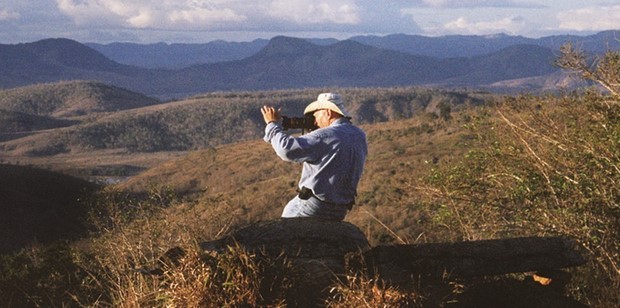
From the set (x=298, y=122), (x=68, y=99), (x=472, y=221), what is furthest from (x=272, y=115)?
(x=68, y=99)

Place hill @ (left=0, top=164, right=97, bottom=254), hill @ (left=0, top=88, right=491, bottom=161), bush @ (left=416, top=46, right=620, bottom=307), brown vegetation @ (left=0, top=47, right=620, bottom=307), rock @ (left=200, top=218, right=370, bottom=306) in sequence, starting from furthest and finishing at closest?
hill @ (left=0, top=88, right=491, bottom=161)
hill @ (left=0, top=164, right=97, bottom=254)
bush @ (left=416, top=46, right=620, bottom=307)
rock @ (left=200, top=218, right=370, bottom=306)
brown vegetation @ (left=0, top=47, right=620, bottom=307)

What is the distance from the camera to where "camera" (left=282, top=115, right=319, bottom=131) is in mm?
6203

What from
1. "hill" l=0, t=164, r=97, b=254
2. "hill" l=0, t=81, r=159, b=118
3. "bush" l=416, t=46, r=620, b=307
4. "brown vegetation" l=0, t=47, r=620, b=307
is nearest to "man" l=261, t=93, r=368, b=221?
"brown vegetation" l=0, t=47, r=620, b=307

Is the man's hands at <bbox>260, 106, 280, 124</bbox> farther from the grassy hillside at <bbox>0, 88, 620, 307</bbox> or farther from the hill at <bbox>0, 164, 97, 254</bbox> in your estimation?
the hill at <bbox>0, 164, 97, 254</bbox>

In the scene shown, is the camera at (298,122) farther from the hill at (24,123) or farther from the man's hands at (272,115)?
the hill at (24,123)

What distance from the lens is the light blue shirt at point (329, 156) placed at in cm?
577

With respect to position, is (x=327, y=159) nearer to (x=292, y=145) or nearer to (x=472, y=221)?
(x=292, y=145)

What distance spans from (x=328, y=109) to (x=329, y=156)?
1.63 feet

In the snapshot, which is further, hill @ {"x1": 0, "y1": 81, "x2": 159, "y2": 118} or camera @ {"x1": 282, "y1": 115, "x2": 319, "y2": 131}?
hill @ {"x1": 0, "y1": 81, "x2": 159, "y2": 118}

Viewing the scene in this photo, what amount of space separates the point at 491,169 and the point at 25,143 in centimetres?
11433

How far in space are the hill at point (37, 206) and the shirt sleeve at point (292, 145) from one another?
118ft

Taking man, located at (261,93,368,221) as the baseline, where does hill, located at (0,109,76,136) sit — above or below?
below

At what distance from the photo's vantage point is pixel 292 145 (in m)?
5.66

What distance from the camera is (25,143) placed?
116 meters
